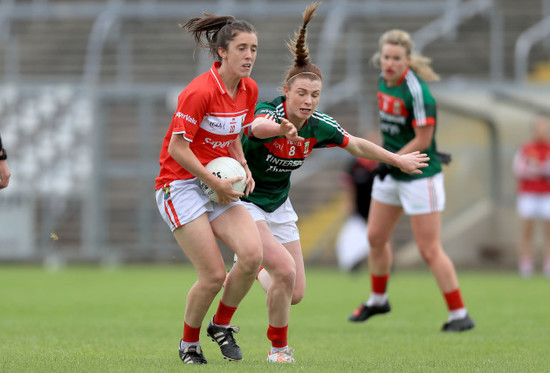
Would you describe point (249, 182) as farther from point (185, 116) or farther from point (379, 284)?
point (379, 284)

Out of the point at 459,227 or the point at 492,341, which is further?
the point at 459,227

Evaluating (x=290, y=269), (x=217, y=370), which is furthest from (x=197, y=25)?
(x=217, y=370)

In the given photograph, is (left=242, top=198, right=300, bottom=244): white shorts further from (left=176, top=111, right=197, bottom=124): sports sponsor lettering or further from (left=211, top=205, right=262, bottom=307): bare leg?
(left=176, top=111, right=197, bottom=124): sports sponsor lettering

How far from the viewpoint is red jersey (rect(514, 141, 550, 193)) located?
47.3 feet

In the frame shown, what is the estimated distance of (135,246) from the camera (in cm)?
1698

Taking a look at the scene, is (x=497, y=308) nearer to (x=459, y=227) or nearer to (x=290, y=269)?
(x=290, y=269)

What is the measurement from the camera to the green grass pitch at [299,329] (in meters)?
5.79

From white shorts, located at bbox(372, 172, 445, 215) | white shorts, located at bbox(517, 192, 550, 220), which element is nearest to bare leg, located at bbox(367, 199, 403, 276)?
white shorts, located at bbox(372, 172, 445, 215)

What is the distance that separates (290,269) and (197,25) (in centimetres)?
157

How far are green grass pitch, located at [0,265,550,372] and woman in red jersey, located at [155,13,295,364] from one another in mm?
504

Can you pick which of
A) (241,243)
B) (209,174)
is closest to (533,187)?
(241,243)

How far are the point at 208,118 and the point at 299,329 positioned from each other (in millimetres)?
2762

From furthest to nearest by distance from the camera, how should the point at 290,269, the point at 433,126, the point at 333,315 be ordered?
the point at 333,315 < the point at 433,126 < the point at 290,269

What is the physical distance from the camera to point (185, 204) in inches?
227
